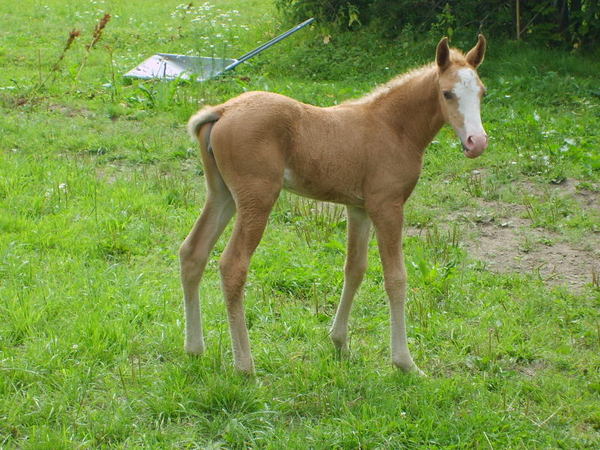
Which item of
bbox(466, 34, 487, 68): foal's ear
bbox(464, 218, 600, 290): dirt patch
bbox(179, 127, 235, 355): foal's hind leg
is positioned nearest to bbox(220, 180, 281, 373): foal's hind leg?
bbox(179, 127, 235, 355): foal's hind leg

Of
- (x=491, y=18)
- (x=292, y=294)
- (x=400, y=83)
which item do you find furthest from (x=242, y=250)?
(x=491, y=18)

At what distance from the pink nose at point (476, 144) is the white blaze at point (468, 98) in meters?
0.05

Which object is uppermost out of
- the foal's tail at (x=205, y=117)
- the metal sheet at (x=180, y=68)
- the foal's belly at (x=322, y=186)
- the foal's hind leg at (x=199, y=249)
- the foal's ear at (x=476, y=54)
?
the foal's ear at (x=476, y=54)

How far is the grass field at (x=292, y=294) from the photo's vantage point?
383cm

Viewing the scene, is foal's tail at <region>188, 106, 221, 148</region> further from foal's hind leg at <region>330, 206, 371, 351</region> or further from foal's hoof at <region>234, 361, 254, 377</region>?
foal's hoof at <region>234, 361, 254, 377</region>

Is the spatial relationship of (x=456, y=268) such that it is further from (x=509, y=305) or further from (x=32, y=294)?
(x=32, y=294)

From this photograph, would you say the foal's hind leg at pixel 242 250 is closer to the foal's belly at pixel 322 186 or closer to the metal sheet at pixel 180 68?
the foal's belly at pixel 322 186

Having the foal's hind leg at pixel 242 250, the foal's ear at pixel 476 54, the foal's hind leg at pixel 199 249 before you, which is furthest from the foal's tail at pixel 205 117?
the foal's ear at pixel 476 54

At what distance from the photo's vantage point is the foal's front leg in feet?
14.1

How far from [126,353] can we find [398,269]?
5.45 feet

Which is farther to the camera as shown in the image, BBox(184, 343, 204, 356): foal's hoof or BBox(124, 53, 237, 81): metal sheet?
BBox(124, 53, 237, 81): metal sheet

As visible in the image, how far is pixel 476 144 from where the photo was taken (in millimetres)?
4027

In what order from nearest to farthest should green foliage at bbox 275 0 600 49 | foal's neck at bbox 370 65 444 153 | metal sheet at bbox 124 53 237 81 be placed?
foal's neck at bbox 370 65 444 153 → metal sheet at bbox 124 53 237 81 → green foliage at bbox 275 0 600 49

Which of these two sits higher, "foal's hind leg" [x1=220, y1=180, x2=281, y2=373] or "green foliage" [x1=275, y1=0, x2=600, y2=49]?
"foal's hind leg" [x1=220, y1=180, x2=281, y2=373]
